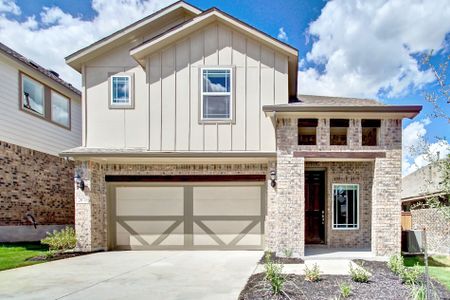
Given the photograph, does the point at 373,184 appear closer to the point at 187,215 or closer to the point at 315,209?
the point at 315,209

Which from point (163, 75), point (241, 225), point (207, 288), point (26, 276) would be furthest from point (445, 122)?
point (26, 276)

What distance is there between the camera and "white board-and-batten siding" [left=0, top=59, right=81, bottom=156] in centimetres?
1084

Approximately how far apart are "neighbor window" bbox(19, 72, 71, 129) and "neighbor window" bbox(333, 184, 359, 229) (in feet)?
38.5

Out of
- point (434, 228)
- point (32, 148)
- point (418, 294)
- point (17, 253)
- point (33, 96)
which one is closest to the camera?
point (418, 294)

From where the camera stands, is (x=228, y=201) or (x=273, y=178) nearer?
(x=273, y=178)

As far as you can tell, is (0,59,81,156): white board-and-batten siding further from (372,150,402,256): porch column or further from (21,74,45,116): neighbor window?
(372,150,402,256): porch column

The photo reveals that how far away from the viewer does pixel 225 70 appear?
9.45m

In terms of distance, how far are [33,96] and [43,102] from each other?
0.45m

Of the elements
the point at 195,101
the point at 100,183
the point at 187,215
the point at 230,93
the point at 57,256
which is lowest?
the point at 57,256

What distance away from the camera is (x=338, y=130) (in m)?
9.44

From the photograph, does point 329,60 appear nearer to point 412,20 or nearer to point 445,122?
point 412,20

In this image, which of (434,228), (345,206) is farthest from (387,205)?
(434,228)

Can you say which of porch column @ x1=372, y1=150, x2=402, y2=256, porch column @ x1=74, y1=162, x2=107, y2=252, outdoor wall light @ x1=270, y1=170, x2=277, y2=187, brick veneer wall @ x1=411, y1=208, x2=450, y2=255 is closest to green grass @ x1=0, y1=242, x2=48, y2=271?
porch column @ x1=74, y1=162, x2=107, y2=252

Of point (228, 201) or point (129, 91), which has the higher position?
point (129, 91)
